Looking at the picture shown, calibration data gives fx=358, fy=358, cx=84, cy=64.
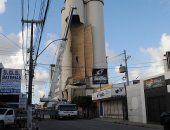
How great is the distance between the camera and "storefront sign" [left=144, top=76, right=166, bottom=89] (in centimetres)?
3488

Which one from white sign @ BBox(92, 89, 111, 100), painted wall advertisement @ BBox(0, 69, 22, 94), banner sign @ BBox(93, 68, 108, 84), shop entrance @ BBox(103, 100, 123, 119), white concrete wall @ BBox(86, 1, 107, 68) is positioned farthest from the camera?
white concrete wall @ BBox(86, 1, 107, 68)

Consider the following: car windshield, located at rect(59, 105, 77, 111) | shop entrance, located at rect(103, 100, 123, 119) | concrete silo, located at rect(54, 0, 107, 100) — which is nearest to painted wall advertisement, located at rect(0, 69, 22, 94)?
car windshield, located at rect(59, 105, 77, 111)

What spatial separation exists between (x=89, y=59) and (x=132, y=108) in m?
76.8

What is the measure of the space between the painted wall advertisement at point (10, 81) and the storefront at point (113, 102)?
47.1 ft

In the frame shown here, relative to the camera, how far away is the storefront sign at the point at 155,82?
3488cm

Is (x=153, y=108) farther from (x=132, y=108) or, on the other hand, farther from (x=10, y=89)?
(x=10, y=89)

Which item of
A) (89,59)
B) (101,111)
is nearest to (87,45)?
(89,59)

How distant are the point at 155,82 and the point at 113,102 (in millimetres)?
17357

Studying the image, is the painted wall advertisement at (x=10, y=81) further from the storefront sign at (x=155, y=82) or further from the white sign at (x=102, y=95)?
the white sign at (x=102, y=95)

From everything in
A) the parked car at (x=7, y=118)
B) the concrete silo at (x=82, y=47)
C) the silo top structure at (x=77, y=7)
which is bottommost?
the parked car at (x=7, y=118)

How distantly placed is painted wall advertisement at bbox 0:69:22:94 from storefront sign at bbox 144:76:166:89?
1449 centimetres

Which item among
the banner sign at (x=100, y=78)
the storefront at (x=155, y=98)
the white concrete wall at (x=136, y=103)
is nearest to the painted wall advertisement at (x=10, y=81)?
the white concrete wall at (x=136, y=103)

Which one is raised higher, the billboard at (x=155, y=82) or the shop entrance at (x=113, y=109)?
the billboard at (x=155, y=82)

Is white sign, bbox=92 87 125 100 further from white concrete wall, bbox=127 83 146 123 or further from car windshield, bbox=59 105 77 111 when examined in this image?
car windshield, bbox=59 105 77 111
